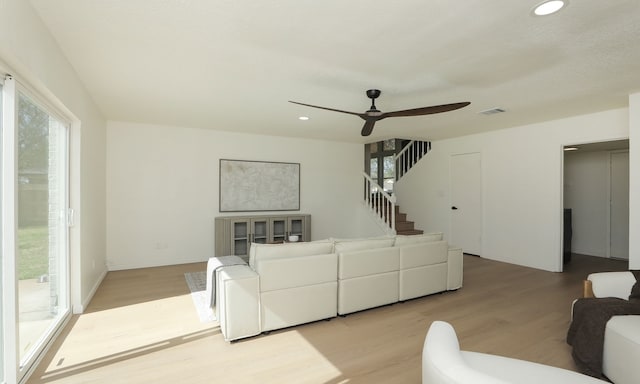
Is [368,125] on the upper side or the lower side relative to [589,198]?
upper

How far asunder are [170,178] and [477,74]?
491 cm

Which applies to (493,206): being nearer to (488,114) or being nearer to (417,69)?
(488,114)

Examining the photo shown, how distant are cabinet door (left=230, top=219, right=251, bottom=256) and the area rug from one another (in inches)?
33.0

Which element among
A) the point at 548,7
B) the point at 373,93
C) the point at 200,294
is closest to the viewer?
the point at 548,7

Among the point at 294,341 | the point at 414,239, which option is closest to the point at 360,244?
the point at 414,239

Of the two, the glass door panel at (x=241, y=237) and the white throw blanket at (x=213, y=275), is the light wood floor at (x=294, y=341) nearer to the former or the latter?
the white throw blanket at (x=213, y=275)

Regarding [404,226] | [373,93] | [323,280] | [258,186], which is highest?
[373,93]

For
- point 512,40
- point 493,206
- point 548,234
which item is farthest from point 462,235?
point 512,40

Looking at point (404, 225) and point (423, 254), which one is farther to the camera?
point (404, 225)

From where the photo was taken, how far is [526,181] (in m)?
5.39

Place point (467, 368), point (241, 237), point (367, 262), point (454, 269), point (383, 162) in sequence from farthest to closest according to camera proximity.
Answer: point (383, 162) → point (241, 237) → point (454, 269) → point (367, 262) → point (467, 368)

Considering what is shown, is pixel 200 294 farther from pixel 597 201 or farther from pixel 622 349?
pixel 597 201

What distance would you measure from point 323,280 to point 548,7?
2.72 meters

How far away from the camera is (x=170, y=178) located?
5449mm
